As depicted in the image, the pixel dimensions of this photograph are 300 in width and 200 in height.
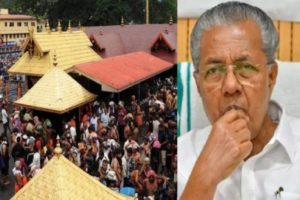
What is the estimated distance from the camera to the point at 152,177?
214 centimetres

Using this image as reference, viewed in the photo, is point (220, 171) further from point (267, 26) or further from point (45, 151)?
point (45, 151)

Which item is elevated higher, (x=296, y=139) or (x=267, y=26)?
(x=267, y=26)

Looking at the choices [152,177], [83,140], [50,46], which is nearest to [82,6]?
[50,46]

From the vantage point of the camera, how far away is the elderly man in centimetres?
51

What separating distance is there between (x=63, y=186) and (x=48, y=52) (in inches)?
102

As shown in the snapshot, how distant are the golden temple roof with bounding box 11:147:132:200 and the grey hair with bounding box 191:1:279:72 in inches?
33.3

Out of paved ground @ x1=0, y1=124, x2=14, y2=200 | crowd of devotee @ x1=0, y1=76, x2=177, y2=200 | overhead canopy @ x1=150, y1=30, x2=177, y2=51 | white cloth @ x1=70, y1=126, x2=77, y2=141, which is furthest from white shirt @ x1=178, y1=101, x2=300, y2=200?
overhead canopy @ x1=150, y1=30, x2=177, y2=51

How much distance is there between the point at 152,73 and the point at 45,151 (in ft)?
2.76

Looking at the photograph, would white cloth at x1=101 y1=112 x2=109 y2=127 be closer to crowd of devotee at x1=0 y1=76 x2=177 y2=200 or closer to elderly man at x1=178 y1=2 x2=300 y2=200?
crowd of devotee at x1=0 y1=76 x2=177 y2=200

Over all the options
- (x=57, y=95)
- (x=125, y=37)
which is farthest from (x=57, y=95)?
(x=125, y=37)

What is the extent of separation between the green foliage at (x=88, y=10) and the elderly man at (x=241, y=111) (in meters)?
3.02

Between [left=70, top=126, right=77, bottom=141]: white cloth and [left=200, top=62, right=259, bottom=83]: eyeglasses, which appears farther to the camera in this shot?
[left=70, top=126, right=77, bottom=141]: white cloth

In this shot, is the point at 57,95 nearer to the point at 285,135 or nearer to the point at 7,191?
the point at 7,191

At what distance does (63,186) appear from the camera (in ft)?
4.25
